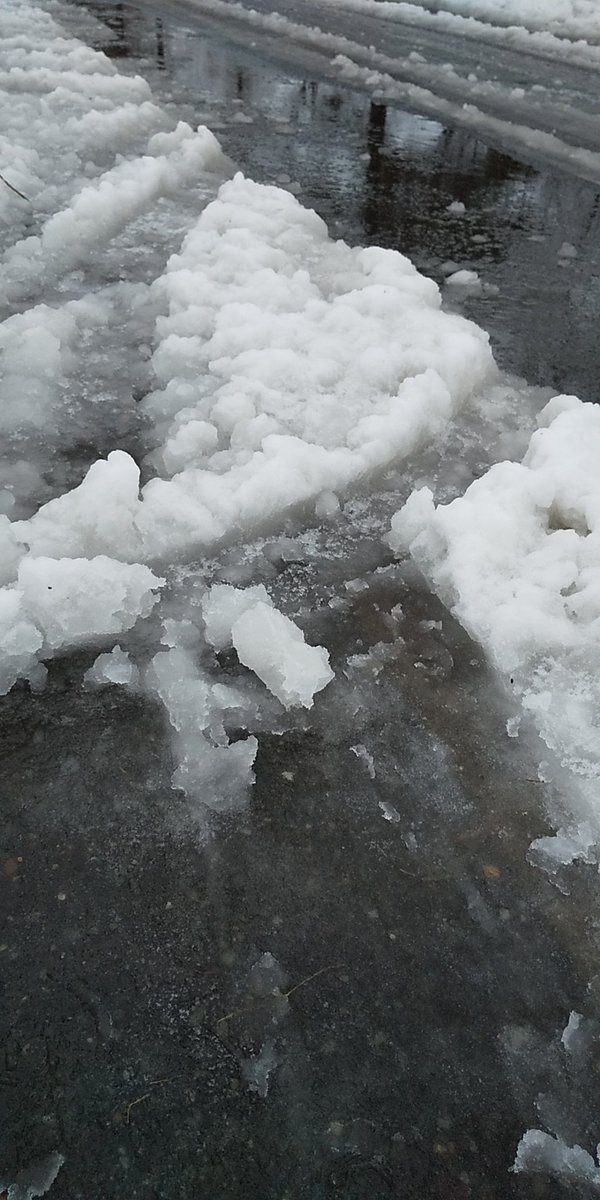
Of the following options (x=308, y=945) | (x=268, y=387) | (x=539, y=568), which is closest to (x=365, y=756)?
(x=308, y=945)

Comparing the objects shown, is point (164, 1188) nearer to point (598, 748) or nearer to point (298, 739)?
point (298, 739)

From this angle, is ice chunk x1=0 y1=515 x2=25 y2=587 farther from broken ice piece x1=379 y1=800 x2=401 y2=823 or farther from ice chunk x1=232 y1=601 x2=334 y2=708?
broken ice piece x1=379 y1=800 x2=401 y2=823

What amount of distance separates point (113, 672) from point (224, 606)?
1.23 ft

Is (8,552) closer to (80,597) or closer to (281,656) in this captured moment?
(80,597)

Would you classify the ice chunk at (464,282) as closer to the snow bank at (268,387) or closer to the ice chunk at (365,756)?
the snow bank at (268,387)

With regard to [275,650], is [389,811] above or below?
below

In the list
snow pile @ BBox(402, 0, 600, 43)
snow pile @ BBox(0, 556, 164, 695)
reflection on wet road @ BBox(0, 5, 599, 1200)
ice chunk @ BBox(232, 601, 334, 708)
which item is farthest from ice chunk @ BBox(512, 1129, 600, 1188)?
snow pile @ BBox(402, 0, 600, 43)

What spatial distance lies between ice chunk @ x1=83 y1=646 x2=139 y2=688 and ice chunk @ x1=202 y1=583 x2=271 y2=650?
0.78 ft

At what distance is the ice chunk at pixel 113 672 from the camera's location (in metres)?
2.21

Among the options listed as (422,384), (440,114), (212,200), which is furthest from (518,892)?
(440,114)

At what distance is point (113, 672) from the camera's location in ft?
7.32

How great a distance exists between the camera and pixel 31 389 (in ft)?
10.7

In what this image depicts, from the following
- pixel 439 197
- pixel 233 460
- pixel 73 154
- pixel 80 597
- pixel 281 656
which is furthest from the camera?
pixel 73 154

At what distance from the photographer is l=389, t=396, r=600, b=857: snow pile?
7.22 feet
